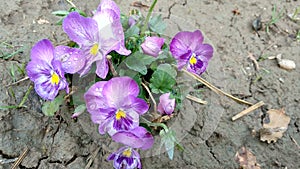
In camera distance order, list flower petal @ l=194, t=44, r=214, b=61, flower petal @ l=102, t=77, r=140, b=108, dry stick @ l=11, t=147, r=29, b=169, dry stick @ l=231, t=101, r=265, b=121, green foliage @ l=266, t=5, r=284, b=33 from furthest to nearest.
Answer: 1. green foliage @ l=266, t=5, r=284, b=33
2. dry stick @ l=231, t=101, r=265, b=121
3. dry stick @ l=11, t=147, r=29, b=169
4. flower petal @ l=194, t=44, r=214, b=61
5. flower petal @ l=102, t=77, r=140, b=108

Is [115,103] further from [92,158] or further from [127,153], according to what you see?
[92,158]

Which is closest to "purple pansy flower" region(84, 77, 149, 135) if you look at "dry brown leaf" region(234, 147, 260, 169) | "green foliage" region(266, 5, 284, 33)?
"dry brown leaf" region(234, 147, 260, 169)

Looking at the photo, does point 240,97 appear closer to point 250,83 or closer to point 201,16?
point 250,83

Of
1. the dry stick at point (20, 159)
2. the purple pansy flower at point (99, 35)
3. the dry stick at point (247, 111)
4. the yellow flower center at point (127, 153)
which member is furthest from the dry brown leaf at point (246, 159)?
the dry stick at point (20, 159)

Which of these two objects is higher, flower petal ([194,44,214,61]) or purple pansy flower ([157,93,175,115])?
flower petal ([194,44,214,61])

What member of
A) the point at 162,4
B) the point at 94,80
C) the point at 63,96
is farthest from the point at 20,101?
the point at 162,4

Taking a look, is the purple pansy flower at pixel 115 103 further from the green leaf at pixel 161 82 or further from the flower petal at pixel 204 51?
the flower petal at pixel 204 51

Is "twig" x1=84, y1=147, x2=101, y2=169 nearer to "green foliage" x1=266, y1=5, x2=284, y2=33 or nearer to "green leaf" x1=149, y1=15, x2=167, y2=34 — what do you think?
"green leaf" x1=149, y1=15, x2=167, y2=34
